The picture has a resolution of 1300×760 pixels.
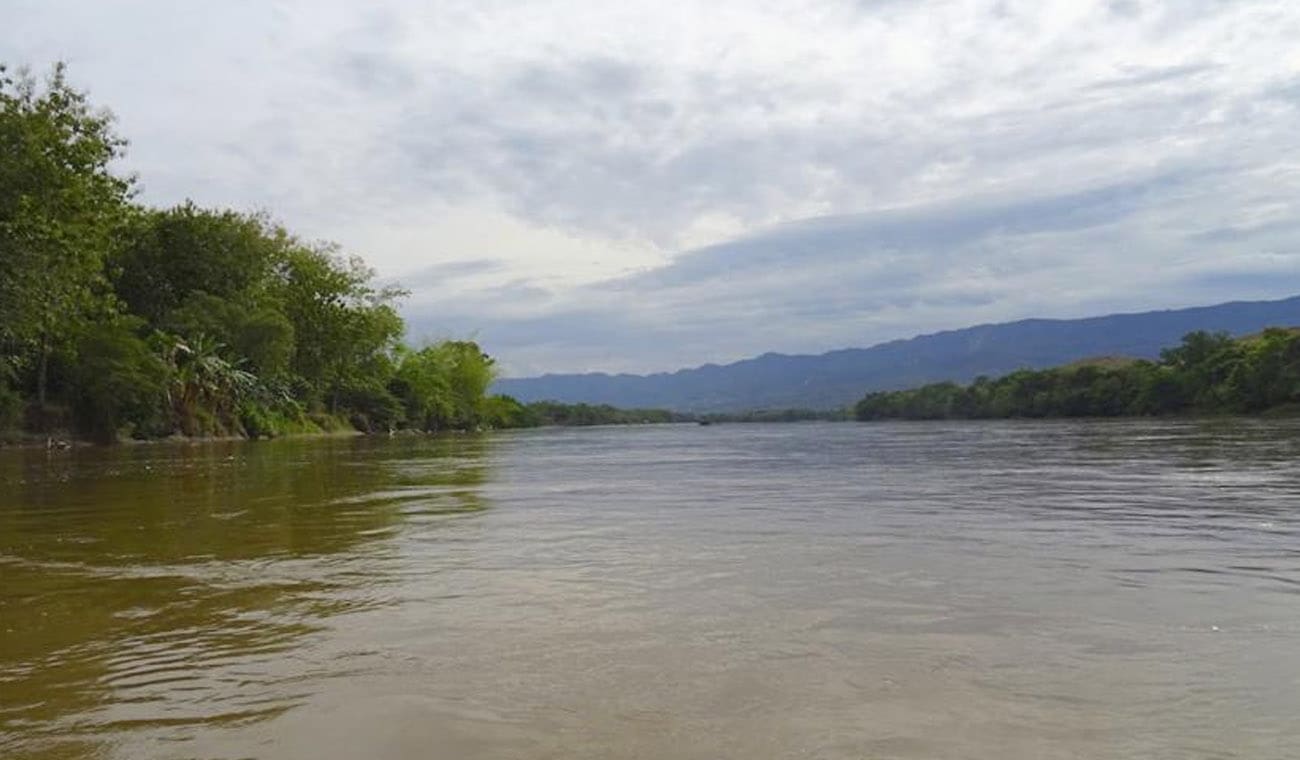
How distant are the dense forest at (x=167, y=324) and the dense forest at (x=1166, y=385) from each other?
2346 inches

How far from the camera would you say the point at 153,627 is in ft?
18.6

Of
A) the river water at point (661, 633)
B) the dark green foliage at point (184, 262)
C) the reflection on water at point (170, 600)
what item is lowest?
the river water at point (661, 633)

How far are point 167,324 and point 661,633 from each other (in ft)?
182

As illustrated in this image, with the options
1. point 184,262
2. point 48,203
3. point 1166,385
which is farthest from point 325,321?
point 1166,385

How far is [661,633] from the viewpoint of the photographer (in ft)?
17.5

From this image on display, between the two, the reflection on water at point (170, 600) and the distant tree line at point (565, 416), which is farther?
the distant tree line at point (565, 416)

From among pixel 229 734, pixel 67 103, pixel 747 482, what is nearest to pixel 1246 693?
pixel 229 734

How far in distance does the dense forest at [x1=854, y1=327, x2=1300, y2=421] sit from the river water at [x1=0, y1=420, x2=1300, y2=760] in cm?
7431

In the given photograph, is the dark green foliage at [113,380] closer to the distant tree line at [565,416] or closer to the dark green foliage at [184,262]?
the dark green foliage at [184,262]

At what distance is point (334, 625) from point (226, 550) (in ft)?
12.5

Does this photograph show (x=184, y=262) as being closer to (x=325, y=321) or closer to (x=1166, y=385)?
(x=325, y=321)

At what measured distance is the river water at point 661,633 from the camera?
3.72 metres

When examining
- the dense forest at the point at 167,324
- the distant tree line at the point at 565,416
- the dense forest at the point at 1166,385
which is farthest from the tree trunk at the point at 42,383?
the distant tree line at the point at 565,416

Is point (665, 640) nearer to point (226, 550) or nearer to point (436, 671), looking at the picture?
point (436, 671)
